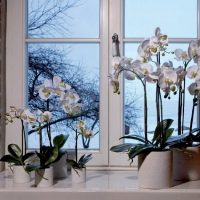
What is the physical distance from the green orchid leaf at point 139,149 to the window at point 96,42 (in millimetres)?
330

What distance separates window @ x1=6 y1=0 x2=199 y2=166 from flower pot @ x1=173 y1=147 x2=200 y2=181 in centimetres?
27

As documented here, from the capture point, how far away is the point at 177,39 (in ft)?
5.78

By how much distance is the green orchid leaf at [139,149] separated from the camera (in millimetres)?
1389

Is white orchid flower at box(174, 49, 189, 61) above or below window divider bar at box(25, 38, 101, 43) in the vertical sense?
below

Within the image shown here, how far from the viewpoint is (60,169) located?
5.36ft

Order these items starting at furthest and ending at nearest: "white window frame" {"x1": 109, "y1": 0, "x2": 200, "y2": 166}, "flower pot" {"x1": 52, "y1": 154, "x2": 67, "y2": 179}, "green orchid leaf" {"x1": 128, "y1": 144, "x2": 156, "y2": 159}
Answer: "white window frame" {"x1": 109, "y1": 0, "x2": 200, "y2": 166} < "flower pot" {"x1": 52, "y1": 154, "x2": 67, "y2": 179} < "green orchid leaf" {"x1": 128, "y1": 144, "x2": 156, "y2": 159}

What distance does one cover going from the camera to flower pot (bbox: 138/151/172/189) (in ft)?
4.61

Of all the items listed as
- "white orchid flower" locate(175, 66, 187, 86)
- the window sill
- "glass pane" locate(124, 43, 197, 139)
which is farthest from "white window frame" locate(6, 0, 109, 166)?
"white orchid flower" locate(175, 66, 187, 86)

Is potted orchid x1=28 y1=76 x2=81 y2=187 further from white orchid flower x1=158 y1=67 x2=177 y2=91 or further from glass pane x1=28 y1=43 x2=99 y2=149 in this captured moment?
white orchid flower x1=158 y1=67 x2=177 y2=91

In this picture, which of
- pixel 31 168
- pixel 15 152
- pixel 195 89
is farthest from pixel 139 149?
pixel 15 152

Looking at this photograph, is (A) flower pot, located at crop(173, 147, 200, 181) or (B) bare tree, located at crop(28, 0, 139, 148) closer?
(A) flower pot, located at crop(173, 147, 200, 181)

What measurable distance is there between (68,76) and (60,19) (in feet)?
1.00

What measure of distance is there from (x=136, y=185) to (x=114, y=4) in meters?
0.90

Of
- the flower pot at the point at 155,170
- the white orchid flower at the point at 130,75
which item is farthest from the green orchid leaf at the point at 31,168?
the white orchid flower at the point at 130,75
